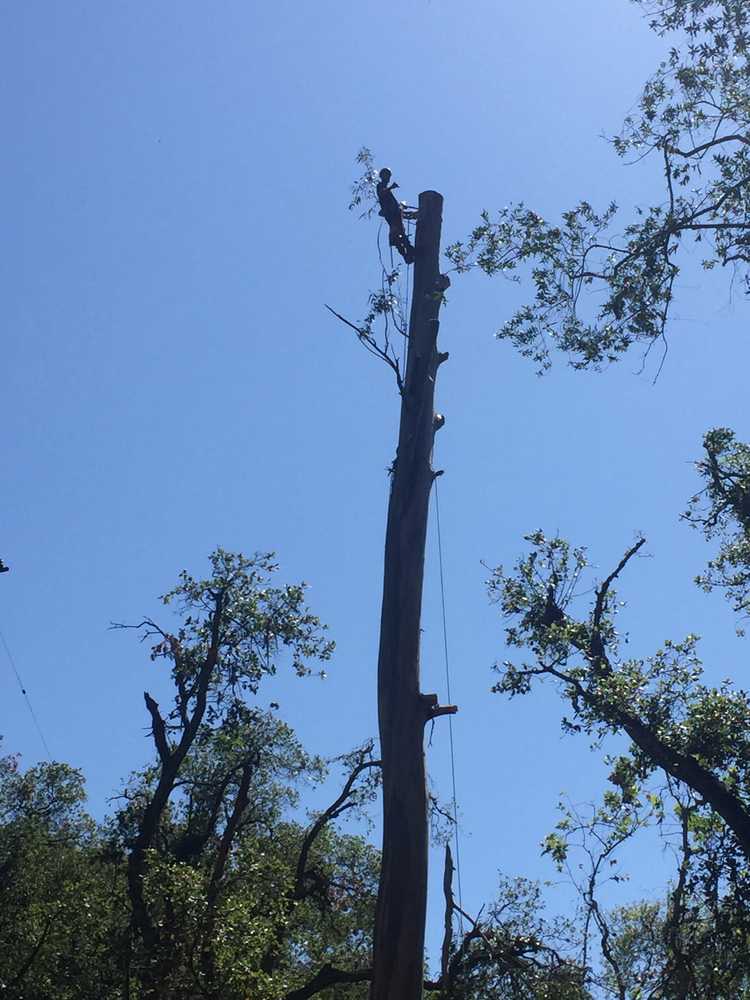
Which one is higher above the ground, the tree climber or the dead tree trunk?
the tree climber

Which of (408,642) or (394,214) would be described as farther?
(394,214)

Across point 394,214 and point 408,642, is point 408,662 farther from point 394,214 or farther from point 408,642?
point 394,214

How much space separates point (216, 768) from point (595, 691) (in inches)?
353

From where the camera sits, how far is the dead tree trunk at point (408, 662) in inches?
236

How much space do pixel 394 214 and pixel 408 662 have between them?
143 inches

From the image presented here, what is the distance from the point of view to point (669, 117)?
9.73 meters

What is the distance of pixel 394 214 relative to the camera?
861cm

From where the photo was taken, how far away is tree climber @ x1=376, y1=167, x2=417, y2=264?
859 cm

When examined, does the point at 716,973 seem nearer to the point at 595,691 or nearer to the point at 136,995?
the point at 595,691

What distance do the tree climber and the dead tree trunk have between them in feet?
0.44

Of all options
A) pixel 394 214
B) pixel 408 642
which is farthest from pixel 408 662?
pixel 394 214

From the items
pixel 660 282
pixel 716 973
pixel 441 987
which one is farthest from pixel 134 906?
pixel 660 282

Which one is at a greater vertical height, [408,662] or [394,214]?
[394,214]

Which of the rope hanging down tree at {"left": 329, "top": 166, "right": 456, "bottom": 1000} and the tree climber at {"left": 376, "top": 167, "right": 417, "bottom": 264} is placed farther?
the tree climber at {"left": 376, "top": 167, "right": 417, "bottom": 264}
